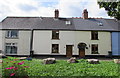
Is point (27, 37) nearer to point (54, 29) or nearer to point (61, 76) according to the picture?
point (54, 29)

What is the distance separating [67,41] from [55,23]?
14.4 feet

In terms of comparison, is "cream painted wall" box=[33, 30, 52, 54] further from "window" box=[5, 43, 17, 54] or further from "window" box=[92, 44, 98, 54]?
"window" box=[92, 44, 98, 54]

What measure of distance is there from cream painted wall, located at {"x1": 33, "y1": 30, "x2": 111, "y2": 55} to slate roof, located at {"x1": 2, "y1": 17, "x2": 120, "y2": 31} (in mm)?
977

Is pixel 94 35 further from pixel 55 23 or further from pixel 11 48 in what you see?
pixel 11 48

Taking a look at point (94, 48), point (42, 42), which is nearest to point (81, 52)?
point (94, 48)

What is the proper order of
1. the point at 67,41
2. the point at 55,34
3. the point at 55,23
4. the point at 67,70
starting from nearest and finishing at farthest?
the point at 67,70 → the point at 67,41 → the point at 55,34 → the point at 55,23

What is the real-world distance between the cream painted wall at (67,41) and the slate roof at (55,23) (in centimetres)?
98

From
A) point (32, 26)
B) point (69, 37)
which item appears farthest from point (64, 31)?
point (32, 26)

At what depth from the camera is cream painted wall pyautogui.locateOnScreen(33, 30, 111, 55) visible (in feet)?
64.5

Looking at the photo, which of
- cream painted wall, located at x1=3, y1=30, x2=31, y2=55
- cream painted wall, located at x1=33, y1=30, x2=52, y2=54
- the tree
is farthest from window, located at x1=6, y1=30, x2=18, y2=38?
the tree

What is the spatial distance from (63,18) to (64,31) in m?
4.67

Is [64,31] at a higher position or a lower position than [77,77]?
higher

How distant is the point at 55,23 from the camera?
71.2 ft

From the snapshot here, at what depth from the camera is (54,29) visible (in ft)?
65.7
